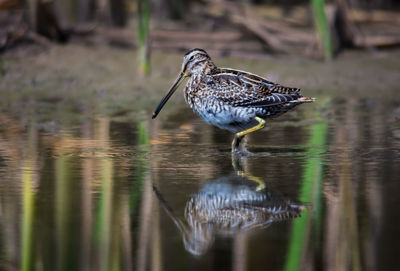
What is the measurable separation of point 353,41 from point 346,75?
3.07 ft

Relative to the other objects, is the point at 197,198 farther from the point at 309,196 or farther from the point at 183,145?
the point at 183,145

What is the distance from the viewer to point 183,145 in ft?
25.9

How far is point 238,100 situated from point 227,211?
2.50 meters

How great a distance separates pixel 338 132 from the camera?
28.1 feet

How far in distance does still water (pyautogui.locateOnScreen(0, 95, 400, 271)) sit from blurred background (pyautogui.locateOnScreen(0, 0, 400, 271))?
2cm

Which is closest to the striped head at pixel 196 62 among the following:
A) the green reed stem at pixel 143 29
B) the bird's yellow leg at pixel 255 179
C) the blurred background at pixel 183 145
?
the blurred background at pixel 183 145

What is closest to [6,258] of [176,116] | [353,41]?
[176,116]

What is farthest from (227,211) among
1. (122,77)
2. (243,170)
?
(122,77)

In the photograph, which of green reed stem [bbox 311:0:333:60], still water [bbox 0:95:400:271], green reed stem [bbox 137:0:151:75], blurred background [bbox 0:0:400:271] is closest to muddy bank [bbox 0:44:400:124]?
blurred background [bbox 0:0:400:271]

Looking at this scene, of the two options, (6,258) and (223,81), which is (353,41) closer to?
(223,81)

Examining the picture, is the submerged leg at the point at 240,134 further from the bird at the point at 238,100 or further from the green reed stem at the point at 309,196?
the green reed stem at the point at 309,196

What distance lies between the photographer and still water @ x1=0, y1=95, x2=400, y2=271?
441 centimetres

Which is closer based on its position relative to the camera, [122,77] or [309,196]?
[309,196]

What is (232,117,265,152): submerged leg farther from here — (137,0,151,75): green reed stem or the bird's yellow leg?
(137,0,151,75): green reed stem
